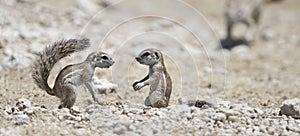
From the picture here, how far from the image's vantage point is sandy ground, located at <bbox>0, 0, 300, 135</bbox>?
557 cm

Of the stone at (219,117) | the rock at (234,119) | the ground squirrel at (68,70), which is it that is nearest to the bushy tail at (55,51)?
the ground squirrel at (68,70)

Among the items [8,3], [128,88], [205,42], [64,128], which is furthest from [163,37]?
[64,128]

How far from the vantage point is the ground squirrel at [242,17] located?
12727 millimetres

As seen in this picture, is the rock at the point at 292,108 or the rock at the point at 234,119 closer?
the rock at the point at 234,119

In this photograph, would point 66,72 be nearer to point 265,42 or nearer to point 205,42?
point 205,42

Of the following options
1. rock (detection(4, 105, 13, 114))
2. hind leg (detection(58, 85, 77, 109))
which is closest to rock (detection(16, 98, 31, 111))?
rock (detection(4, 105, 13, 114))

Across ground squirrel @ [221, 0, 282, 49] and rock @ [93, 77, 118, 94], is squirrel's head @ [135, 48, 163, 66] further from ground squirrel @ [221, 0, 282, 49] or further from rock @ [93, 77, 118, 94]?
ground squirrel @ [221, 0, 282, 49]

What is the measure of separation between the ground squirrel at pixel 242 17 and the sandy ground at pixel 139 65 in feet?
1.12

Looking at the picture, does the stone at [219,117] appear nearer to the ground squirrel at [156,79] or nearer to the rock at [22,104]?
the ground squirrel at [156,79]

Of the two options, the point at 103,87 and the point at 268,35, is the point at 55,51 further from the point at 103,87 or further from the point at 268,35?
the point at 268,35

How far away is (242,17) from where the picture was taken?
12.8m

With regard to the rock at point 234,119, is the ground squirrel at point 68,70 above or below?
above

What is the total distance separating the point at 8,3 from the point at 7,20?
1046 millimetres

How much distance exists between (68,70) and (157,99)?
2.99 ft
